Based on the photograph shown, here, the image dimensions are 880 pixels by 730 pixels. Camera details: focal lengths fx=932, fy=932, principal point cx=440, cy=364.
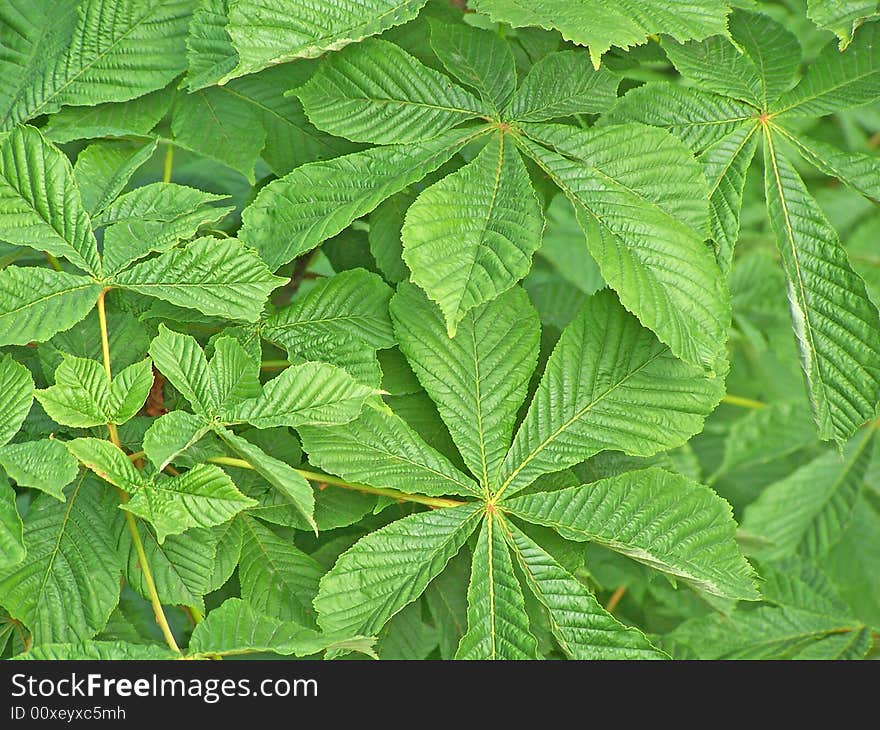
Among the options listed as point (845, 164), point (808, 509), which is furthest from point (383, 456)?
point (808, 509)

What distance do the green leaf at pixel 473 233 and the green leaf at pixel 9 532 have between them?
A: 430 mm

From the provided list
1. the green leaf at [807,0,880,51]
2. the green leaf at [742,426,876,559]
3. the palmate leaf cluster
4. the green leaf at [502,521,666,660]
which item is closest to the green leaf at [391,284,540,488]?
the palmate leaf cluster

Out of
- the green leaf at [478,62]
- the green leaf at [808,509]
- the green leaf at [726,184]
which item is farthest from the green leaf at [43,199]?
the green leaf at [808,509]

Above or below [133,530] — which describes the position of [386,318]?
above

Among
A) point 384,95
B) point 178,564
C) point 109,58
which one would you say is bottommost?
point 178,564

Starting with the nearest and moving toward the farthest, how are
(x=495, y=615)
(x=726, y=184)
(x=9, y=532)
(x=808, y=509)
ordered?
(x=9, y=532) → (x=495, y=615) → (x=726, y=184) → (x=808, y=509)

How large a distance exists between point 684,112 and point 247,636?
0.74m

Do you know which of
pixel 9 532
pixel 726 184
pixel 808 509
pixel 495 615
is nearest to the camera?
pixel 9 532

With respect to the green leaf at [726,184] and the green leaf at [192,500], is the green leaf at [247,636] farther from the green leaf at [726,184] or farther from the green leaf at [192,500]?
the green leaf at [726,184]

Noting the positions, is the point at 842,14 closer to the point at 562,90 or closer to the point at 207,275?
the point at 562,90

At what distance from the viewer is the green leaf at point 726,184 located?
103 cm

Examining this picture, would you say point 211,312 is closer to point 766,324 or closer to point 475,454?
point 475,454

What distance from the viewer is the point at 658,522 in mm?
972
